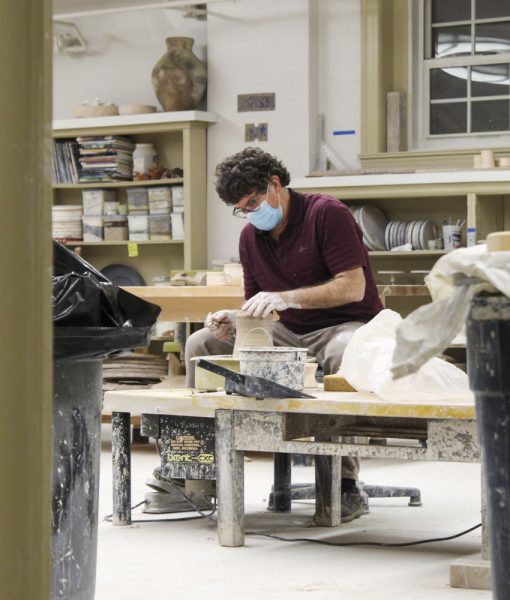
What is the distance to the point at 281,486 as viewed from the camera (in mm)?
4453

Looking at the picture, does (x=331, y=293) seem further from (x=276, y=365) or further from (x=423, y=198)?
(x=423, y=198)

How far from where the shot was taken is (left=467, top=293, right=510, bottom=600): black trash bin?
197 centimetres

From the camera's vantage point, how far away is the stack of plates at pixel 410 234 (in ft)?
26.0

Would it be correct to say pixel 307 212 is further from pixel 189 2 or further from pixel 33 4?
pixel 189 2

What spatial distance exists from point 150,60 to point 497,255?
7598mm

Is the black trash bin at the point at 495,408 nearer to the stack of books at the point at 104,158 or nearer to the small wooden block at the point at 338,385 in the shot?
the small wooden block at the point at 338,385

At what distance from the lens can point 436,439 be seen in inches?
131

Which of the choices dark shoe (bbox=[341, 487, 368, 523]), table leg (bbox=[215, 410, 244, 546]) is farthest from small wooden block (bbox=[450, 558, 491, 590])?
dark shoe (bbox=[341, 487, 368, 523])

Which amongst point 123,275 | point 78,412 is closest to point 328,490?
point 78,412

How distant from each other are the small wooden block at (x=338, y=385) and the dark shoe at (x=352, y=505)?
60 centimetres

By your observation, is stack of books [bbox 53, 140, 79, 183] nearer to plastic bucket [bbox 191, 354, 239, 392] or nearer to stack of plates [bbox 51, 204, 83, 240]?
stack of plates [bbox 51, 204, 83, 240]


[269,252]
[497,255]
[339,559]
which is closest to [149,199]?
[269,252]

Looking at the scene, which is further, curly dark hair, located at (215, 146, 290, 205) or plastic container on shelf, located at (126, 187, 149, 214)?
plastic container on shelf, located at (126, 187, 149, 214)

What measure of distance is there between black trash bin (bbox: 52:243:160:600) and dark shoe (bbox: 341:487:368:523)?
1.68m
